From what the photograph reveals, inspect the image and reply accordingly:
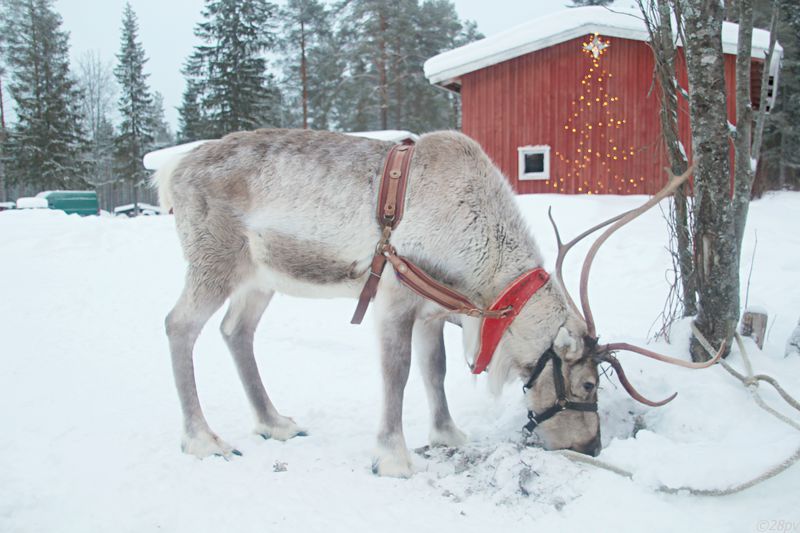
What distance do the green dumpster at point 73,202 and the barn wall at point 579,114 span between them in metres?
19.2

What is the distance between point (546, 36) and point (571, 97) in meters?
1.48

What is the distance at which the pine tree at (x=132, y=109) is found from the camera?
1305 inches

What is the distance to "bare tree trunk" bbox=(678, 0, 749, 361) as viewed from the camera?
305 cm

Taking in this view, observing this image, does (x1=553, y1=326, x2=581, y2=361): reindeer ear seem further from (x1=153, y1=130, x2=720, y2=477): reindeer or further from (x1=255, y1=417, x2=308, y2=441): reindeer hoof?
(x1=255, y1=417, x2=308, y2=441): reindeer hoof

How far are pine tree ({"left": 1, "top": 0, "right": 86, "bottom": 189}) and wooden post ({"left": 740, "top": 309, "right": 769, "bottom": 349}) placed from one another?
112ft

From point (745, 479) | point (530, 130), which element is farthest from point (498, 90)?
point (745, 479)

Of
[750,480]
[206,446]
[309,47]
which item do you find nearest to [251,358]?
[206,446]

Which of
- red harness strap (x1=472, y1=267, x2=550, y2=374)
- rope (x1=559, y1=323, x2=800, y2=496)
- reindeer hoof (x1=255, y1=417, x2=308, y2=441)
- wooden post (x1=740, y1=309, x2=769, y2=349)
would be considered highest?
red harness strap (x1=472, y1=267, x2=550, y2=374)

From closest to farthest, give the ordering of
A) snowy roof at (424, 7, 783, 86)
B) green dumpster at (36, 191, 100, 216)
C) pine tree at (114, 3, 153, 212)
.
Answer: snowy roof at (424, 7, 783, 86)
green dumpster at (36, 191, 100, 216)
pine tree at (114, 3, 153, 212)

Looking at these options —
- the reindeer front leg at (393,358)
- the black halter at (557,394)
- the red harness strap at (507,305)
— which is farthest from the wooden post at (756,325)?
the reindeer front leg at (393,358)

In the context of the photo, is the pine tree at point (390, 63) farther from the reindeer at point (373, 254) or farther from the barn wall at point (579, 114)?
the reindeer at point (373, 254)

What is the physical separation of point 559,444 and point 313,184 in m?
1.91

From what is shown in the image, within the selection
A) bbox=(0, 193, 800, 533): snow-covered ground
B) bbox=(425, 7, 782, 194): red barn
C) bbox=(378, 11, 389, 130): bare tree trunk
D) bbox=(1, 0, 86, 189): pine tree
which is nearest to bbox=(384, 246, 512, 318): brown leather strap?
bbox=(0, 193, 800, 533): snow-covered ground

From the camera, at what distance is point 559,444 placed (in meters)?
2.77
